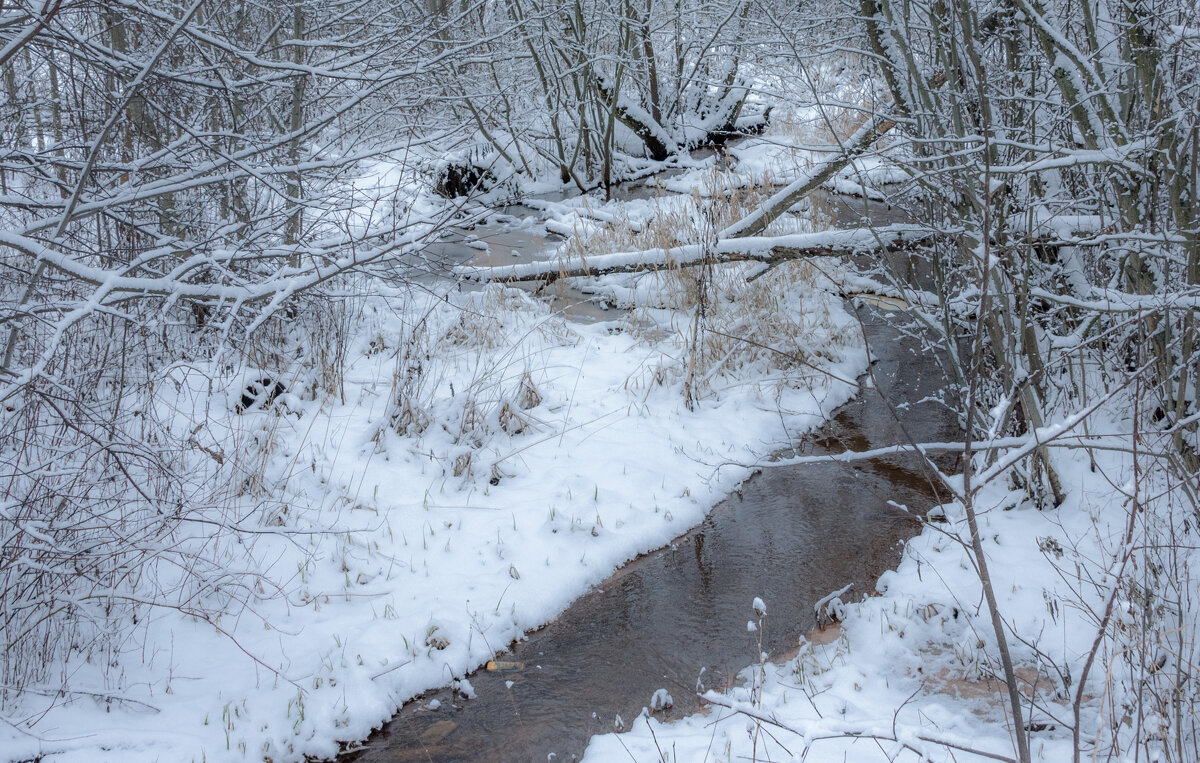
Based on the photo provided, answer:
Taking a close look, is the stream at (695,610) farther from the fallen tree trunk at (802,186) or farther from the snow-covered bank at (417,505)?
the fallen tree trunk at (802,186)

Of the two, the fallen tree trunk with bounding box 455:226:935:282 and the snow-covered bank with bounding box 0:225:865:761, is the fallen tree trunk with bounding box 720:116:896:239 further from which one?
the snow-covered bank with bounding box 0:225:865:761

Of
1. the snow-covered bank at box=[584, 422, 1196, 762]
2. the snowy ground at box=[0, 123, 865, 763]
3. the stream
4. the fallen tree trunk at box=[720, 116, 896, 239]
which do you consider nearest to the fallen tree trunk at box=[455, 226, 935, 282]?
the fallen tree trunk at box=[720, 116, 896, 239]

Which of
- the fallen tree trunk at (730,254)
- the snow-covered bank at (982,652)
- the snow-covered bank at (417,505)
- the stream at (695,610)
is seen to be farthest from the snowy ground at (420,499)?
the snow-covered bank at (982,652)

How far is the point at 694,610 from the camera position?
4.06 m

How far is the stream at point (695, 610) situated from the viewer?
3.30 metres

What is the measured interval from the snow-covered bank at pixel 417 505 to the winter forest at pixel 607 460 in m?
0.02

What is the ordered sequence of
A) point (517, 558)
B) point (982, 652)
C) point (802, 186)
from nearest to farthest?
point (982, 652) < point (517, 558) < point (802, 186)

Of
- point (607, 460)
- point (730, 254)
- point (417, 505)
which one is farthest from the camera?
point (730, 254)

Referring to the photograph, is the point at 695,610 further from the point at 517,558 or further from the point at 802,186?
the point at 802,186

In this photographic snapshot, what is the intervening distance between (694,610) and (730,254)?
3.37 meters

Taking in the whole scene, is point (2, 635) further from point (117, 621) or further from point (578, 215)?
point (578, 215)

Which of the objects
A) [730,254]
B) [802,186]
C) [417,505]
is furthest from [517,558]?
[802,186]

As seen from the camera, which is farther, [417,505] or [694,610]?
[417,505]

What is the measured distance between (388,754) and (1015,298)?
3.96 metres
